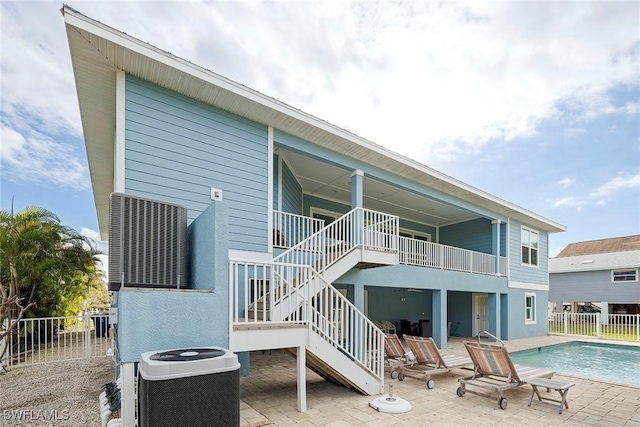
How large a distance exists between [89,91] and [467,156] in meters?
20.4

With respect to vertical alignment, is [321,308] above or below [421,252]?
below

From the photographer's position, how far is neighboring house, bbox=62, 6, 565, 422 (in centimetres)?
429

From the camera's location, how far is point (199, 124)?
702cm

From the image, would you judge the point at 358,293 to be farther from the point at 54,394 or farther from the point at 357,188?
the point at 54,394

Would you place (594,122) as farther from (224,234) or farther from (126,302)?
(126,302)

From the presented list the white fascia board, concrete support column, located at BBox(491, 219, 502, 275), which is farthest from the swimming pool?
concrete support column, located at BBox(491, 219, 502, 275)

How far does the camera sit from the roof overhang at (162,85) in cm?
549

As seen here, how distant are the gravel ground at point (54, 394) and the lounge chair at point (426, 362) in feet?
17.3

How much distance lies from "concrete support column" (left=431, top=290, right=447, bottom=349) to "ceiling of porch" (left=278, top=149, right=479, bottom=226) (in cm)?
329

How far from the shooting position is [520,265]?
51.6 ft

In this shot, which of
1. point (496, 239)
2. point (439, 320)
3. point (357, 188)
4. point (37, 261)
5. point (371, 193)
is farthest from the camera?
point (496, 239)

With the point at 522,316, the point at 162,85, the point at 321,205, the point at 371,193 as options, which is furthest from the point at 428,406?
the point at 522,316

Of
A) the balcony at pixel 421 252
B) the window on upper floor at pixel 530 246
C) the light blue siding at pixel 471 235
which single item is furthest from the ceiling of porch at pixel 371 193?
the window on upper floor at pixel 530 246

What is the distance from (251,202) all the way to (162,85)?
269cm
